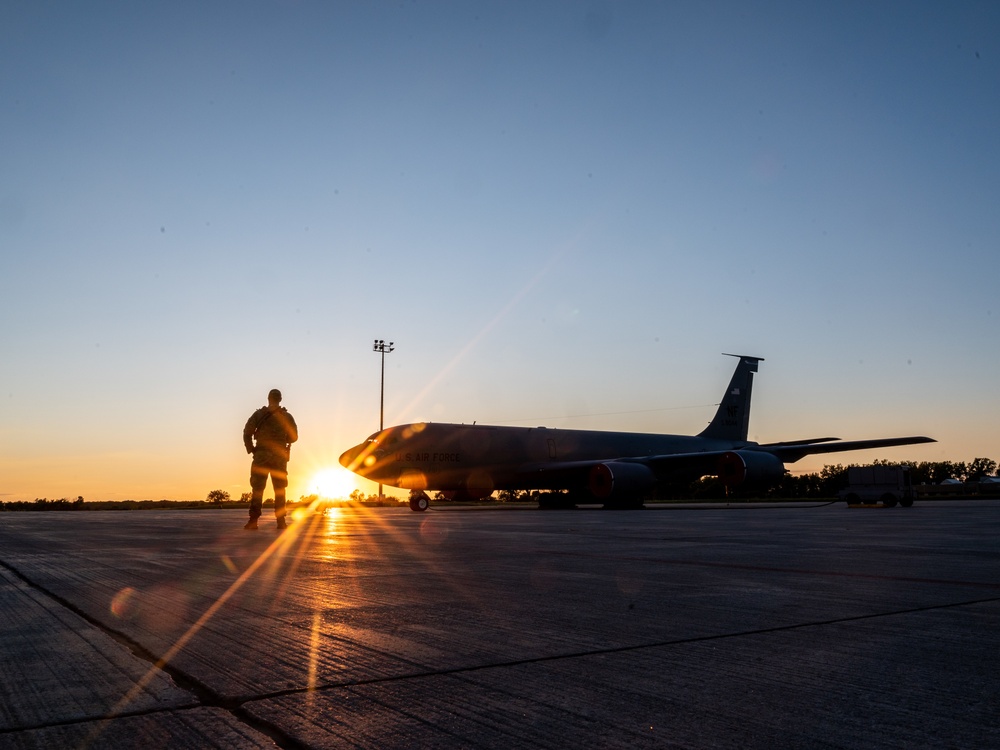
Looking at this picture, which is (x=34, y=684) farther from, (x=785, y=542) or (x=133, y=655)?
(x=785, y=542)

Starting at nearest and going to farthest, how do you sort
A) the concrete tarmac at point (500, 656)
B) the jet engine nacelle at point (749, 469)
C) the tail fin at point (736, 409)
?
the concrete tarmac at point (500, 656)
the jet engine nacelle at point (749, 469)
the tail fin at point (736, 409)

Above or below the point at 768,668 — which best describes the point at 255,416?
above

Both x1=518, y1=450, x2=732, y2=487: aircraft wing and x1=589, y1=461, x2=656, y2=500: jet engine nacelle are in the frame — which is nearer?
x1=589, y1=461, x2=656, y2=500: jet engine nacelle

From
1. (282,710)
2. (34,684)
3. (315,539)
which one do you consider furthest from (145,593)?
(315,539)

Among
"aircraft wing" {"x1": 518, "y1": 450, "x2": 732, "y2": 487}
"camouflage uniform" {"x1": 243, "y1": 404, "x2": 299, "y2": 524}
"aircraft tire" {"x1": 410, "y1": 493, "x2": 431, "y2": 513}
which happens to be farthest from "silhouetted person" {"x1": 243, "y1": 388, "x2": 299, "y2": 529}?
"aircraft wing" {"x1": 518, "y1": 450, "x2": 732, "y2": 487}

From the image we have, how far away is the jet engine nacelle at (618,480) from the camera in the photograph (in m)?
24.9

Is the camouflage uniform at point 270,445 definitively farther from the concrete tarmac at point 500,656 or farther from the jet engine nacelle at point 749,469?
the jet engine nacelle at point 749,469

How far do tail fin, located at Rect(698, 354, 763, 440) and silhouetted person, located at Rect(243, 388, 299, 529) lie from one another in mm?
26939

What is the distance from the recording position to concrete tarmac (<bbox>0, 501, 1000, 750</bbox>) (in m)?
2.00

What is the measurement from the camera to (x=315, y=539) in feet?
29.1

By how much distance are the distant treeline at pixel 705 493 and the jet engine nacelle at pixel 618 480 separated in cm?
302

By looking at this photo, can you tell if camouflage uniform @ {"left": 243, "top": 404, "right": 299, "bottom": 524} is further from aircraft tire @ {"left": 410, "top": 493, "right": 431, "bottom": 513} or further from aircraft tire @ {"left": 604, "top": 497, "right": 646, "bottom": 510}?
aircraft tire @ {"left": 604, "top": 497, "right": 646, "bottom": 510}

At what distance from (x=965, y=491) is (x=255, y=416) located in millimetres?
70305

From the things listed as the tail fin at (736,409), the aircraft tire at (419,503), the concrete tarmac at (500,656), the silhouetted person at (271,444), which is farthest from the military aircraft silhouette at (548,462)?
the concrete tarmac at (500,656)
